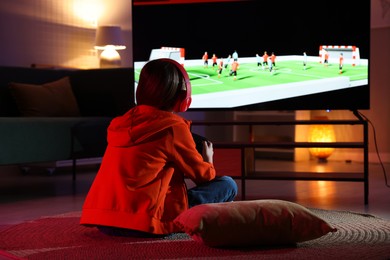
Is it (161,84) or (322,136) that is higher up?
(161,84)

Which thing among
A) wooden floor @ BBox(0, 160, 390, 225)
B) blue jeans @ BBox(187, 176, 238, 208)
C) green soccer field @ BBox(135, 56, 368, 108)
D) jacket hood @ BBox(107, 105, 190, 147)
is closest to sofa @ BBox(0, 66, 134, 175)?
wooden floor @ BBox(0, 160, 390, 225)

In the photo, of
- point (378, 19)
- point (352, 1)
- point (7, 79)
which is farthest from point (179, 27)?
point (378, 19)

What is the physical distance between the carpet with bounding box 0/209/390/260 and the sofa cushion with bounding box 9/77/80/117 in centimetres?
194

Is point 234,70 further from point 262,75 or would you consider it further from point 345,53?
point 345,53

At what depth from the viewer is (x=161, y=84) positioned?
2340mm

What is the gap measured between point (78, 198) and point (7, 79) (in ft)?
4.23

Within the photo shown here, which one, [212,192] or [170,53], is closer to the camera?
[212,192]

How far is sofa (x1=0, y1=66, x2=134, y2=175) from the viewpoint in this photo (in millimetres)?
3740

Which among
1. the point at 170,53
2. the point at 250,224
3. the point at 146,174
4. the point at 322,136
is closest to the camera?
the point at 250,224

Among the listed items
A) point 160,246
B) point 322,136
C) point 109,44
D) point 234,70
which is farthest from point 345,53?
point 109,44

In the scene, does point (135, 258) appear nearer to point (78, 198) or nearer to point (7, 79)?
point (78, 198)

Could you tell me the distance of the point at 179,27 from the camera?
3898 mm

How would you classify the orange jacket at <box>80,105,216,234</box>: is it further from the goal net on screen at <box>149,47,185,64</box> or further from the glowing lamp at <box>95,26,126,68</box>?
the glowing lamp at <box>95,26,126,68</box>

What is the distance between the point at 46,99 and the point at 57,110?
0.12 metres
